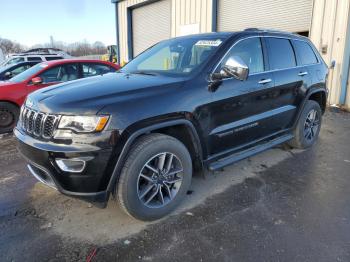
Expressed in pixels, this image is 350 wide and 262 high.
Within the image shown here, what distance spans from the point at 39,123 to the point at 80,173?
616 millimetres

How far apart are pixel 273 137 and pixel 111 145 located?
2.56 metres

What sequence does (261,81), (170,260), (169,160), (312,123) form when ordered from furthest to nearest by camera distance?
(312,123), (261,81), (169,160), (170,260)

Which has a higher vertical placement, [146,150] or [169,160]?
[146,150]

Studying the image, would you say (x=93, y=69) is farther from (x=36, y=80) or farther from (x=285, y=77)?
(x=285, y=77)

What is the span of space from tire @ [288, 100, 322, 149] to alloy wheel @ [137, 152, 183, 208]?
98.9 inches

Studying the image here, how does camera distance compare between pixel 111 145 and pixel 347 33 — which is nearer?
pixel 111 145

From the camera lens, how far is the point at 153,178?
2955mm

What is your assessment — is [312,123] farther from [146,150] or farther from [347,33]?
[347,33]

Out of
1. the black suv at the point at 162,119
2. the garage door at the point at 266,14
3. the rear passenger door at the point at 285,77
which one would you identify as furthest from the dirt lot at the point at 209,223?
the garage door at the point at 266,14

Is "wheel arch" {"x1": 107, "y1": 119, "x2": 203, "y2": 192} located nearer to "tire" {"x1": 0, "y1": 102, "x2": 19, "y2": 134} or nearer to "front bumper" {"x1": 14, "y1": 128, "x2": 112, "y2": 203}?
"front bumper" {"x1": 14, "y1": 128, "x2": 112, "y2": 203}

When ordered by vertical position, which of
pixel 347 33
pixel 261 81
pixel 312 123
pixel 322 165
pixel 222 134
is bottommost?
pixel 322 165

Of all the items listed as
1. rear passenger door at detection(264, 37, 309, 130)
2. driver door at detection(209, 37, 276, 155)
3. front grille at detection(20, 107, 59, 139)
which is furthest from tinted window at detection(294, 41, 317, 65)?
front grille at detection(20, 107, 59, 139)

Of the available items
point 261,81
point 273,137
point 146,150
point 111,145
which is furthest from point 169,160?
point 273,137

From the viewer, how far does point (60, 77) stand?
22.8 feet
